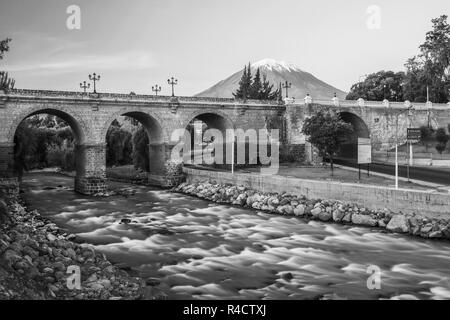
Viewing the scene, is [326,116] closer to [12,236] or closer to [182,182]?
[182,182]

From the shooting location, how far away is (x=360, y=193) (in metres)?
24.3

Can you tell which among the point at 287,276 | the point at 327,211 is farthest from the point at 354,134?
the point at 287,276

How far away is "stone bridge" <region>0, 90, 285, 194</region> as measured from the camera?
34.7m

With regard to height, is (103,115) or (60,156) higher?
(103,115)

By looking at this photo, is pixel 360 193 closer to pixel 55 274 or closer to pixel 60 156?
pixel 55 274

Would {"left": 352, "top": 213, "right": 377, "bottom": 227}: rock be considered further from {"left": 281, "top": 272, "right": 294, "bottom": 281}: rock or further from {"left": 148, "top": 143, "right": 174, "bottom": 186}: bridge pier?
{"left": 148, "top": 143, "right": 174, "bottom": 186}: bridge pier

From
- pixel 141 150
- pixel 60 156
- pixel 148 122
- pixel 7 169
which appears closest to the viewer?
pixel 7 169

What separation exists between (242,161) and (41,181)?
2386 cm

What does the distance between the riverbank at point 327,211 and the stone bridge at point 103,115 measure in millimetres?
9698

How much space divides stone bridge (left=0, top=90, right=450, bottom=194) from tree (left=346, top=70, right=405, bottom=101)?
1883 cm

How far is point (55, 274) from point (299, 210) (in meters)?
16.7

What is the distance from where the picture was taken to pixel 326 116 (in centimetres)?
3647

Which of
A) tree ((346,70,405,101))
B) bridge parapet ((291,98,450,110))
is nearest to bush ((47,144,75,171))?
bridge parapet ((291,98,450,110))

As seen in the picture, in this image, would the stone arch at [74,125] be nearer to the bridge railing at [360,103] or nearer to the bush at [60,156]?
the bridge railing at [360,103]
